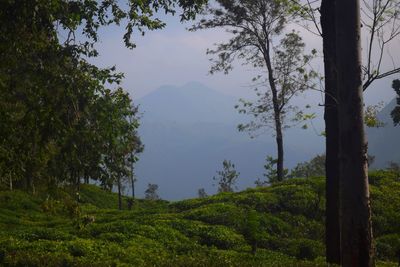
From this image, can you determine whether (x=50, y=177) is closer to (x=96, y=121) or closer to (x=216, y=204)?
(x=96, y=121)

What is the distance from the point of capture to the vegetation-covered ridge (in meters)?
13.8

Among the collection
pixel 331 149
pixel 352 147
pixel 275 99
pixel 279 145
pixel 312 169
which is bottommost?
pixel 352 147

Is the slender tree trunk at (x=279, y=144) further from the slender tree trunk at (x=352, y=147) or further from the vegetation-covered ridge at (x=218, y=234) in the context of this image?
the slender tree trunk at (x=352, y=147)

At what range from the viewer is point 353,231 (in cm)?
553

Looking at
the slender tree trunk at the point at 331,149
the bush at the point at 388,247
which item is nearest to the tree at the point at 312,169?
the bush at the point at 388,247

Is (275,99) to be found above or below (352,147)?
above

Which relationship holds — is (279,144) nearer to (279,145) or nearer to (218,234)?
(279,145)

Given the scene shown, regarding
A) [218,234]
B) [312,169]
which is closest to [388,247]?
[218,234]

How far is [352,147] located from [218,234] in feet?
46.7

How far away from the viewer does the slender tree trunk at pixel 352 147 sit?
18.1 ft

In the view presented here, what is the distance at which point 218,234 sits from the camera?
1914 centimetres

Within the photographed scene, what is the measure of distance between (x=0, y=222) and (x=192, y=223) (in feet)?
45.3

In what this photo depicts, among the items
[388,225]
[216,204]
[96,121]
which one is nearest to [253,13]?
[216,204]

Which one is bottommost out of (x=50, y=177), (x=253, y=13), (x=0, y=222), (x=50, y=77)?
(x=0, y=222)
